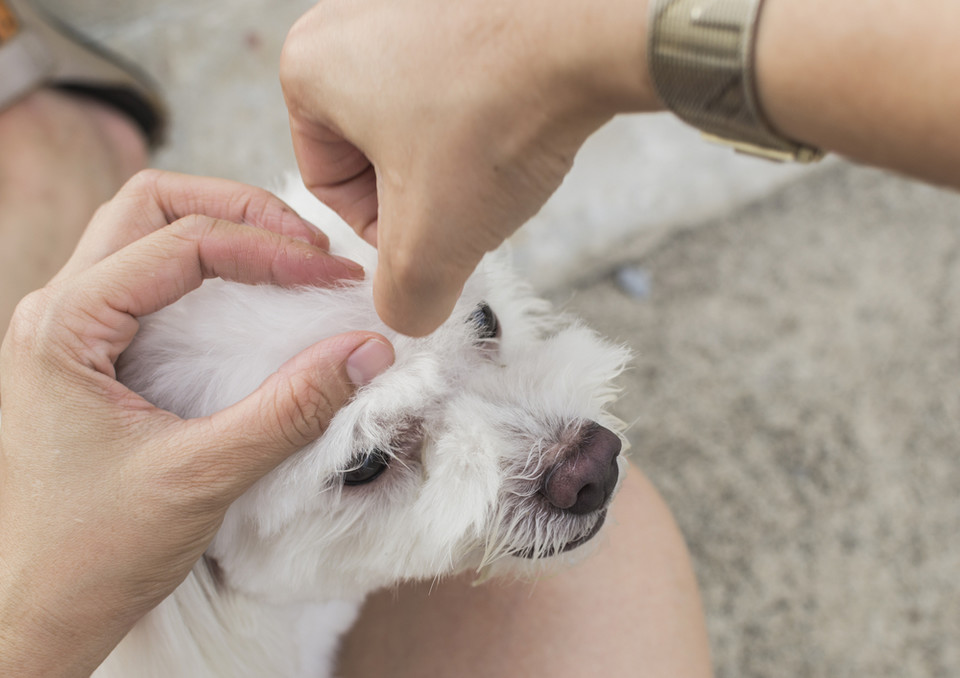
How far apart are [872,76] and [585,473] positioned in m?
0.51

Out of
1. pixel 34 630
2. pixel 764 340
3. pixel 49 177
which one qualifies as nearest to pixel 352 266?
pixel 34 630

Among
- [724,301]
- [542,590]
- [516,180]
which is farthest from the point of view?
[724,301]

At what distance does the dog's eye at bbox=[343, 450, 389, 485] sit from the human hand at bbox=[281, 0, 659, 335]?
0.58ft

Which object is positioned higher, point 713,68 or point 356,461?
point 713,68

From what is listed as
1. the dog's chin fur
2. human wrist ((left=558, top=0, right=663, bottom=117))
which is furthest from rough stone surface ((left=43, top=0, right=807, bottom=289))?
human wrist ((left=558, top=0, right=663, bottom=117))

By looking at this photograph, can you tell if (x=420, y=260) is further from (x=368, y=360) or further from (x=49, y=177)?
(x=49, y=177)

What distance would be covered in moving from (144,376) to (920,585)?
166 centimetres

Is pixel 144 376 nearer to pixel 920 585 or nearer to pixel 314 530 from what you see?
pixel 314 530

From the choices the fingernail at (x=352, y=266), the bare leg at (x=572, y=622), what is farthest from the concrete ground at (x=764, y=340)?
the fingernail at (x=352, y=266)

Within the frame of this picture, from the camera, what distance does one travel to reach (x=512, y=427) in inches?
33.3

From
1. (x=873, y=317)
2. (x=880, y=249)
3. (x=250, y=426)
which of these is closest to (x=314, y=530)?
(x=250, y=426)

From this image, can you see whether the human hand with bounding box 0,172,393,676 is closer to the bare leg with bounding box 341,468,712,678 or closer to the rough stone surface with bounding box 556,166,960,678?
the bare leg with bounding box 341,468,712,678

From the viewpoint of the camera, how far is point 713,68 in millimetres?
515

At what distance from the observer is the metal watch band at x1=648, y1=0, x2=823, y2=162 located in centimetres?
50
